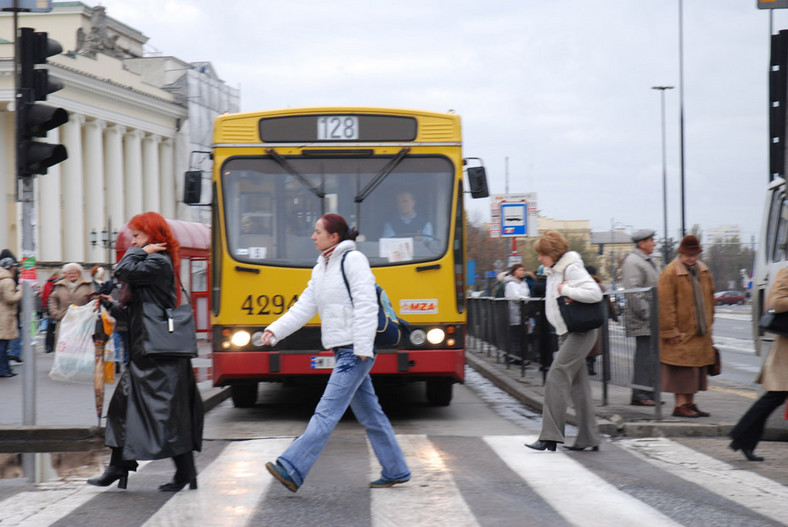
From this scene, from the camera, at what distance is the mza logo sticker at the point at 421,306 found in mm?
10609

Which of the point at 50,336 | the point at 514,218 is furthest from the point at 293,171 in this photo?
the point at 50,336

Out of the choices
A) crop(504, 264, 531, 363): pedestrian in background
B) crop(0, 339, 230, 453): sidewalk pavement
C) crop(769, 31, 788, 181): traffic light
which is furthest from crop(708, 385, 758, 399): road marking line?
crop(0, 339, 230, 453): sidewalk pavement

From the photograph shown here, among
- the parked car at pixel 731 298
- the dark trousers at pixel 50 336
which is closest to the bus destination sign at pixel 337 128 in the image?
the dark trousers at pixel 50 336

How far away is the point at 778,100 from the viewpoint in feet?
35.0

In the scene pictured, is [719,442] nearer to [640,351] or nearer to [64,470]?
[640,351]

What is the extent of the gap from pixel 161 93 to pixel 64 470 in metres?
63.9

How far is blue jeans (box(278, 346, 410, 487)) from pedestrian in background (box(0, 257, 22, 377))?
32.2ft

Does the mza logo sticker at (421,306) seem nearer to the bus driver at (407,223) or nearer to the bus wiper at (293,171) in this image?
the bus driver at (407,223)

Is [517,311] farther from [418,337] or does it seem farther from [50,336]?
[50,336]

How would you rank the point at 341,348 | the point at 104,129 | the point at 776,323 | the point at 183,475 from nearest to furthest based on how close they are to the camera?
1. the point at 341,348
2. the point at 183,475
3. the point at 776,323
4. the point at 104,129

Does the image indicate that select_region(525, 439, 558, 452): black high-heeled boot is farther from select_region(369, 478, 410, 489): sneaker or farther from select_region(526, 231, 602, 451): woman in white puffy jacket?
select_region(369, 478, 410, 489): sneaker

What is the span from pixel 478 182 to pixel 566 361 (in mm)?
2956

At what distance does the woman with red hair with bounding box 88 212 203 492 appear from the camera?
21.5 ft

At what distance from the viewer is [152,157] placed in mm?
69688
